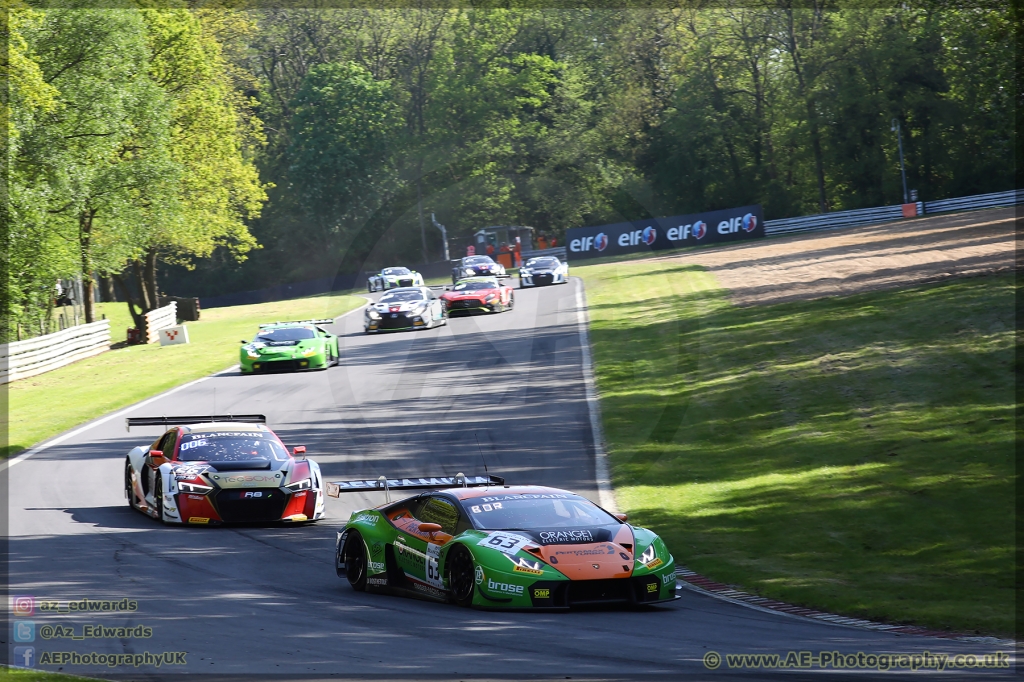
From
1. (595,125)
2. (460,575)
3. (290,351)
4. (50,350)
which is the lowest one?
(460,575)

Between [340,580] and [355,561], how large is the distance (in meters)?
0.41

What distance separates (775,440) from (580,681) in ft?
39.4

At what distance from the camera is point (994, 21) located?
90.2 ft

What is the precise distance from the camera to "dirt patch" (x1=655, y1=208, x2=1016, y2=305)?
3716 cm

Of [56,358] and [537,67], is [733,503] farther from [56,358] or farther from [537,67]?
[537,67]

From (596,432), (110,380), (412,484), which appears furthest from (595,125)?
(412,484)

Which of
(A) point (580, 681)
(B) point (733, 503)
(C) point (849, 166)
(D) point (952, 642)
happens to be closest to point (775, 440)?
(B) point (733, 503)

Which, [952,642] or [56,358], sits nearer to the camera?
[952,642]

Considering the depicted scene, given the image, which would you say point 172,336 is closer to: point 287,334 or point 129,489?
point 287,334

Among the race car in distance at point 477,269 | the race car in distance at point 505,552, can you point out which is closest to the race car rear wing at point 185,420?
the race car in distance at point 505,552

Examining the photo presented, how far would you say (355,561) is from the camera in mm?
11961

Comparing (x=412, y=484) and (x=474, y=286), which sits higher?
(x=474, y=286)

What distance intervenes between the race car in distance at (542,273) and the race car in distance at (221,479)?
1502 inches

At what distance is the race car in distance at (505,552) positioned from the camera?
10.4m
